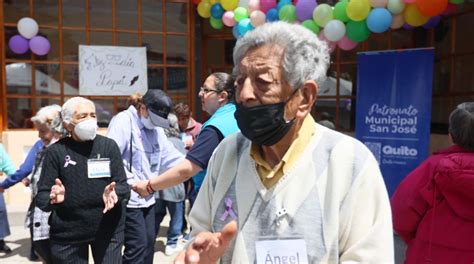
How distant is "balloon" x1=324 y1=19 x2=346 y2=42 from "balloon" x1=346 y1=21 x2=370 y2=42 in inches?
2.6

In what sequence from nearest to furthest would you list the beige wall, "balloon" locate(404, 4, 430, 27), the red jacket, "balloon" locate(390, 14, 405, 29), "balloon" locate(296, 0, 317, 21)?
the red jacket, "balloon" locate(404, 4, 430, 27), "balloon" locate(390, 14, 405, 29), "balloon" locate(296, 0, 317, 21), the beige wall

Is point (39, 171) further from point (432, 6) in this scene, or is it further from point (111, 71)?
point (432, 6)

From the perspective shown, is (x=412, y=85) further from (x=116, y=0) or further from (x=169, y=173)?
(x=116, y=0)

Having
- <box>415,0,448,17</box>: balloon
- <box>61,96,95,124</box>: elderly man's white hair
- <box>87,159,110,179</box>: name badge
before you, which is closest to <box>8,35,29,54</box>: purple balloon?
<box>61,96,95,124</box>: elderly man's white hair

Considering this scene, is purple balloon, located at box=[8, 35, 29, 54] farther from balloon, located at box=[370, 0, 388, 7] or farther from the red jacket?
the red jacket

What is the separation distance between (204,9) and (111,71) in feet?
5.30

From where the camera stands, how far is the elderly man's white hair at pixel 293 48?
1.42m

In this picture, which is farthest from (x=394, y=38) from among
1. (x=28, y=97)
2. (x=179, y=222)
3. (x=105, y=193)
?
(x=28, y=97)

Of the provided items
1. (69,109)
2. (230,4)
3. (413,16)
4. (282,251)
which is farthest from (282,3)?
(282,251)

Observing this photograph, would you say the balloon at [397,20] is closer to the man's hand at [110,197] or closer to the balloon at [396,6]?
the balloon at [396,6]

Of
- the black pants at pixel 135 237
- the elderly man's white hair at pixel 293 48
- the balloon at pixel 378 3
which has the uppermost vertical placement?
the balloon at pixel 378 3

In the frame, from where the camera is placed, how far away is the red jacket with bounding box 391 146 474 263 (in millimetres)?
2279

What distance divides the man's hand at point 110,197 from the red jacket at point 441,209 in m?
1.76

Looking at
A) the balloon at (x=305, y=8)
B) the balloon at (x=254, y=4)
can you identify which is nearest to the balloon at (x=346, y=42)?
the balloon at (x=305, y=8)
